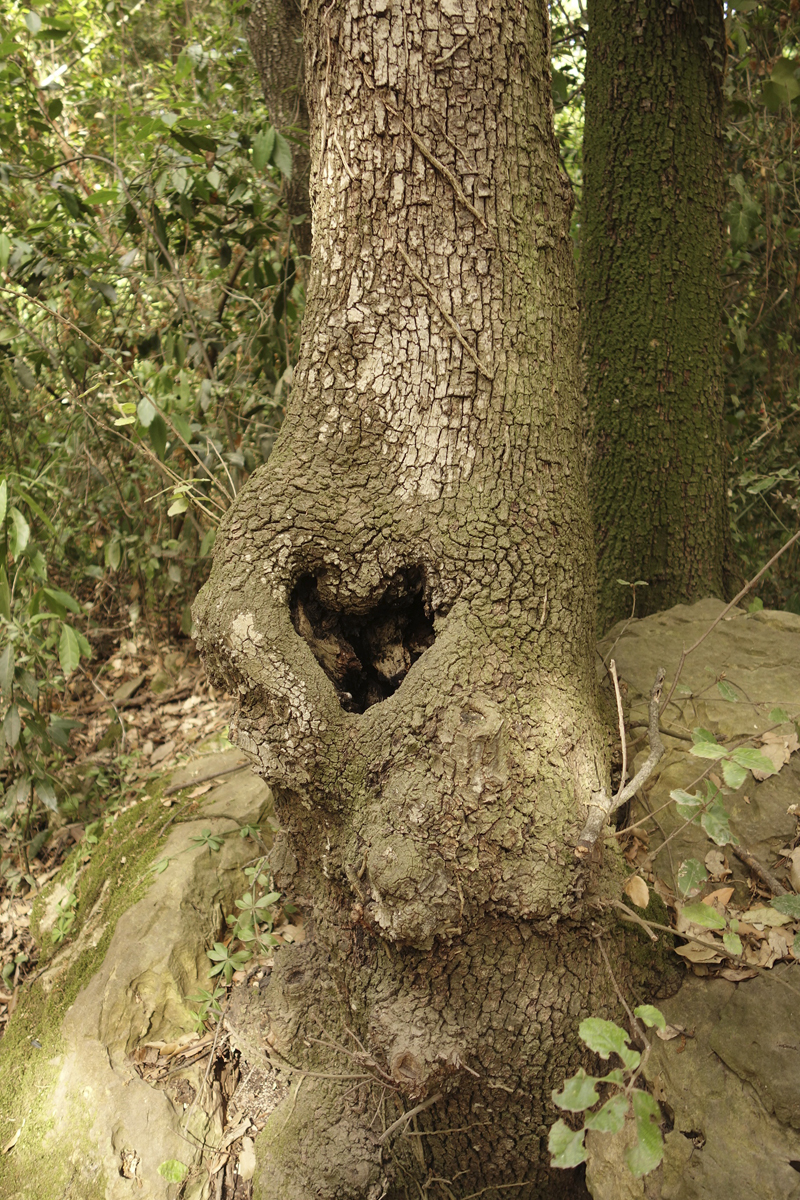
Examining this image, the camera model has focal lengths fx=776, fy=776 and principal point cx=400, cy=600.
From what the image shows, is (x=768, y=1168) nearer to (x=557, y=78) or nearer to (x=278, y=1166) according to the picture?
(x=278, y=1166)

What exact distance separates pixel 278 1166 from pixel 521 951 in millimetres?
935

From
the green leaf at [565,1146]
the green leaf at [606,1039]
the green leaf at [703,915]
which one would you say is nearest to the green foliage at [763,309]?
the green leaf at [703,915]

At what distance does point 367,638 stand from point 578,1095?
1132 millimetres

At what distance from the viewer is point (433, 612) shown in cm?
193

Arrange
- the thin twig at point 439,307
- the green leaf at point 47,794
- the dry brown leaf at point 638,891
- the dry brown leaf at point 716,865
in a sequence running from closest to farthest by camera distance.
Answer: the thin twig at point 439,307 → the dry brown leaf at point 638,891 → the dry brown leaf at point 716,865 → the green leaf at point 47,794

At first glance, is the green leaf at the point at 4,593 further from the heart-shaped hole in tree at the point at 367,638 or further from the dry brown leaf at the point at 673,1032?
the dry brown leaf at the point at 673,1032

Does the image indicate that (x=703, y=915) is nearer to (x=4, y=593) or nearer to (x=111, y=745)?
(x=4, y=593)

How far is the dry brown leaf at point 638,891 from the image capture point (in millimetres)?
1974

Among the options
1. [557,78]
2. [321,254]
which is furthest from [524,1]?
[557,78]

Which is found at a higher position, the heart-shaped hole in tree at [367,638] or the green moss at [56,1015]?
the heart-shaped hole in tree at [367,638]

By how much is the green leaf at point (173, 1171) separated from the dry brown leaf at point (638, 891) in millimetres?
1398

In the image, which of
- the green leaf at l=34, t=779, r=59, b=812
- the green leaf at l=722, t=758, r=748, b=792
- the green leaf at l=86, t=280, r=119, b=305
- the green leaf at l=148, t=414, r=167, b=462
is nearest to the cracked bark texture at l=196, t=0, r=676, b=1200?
the green leaf at l=722, t=758, r=748, b=792

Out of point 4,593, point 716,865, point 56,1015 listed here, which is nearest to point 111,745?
point 4,593

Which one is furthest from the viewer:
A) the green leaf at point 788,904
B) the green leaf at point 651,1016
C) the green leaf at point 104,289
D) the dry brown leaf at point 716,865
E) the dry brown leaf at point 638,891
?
the green leaf at point 104,289
